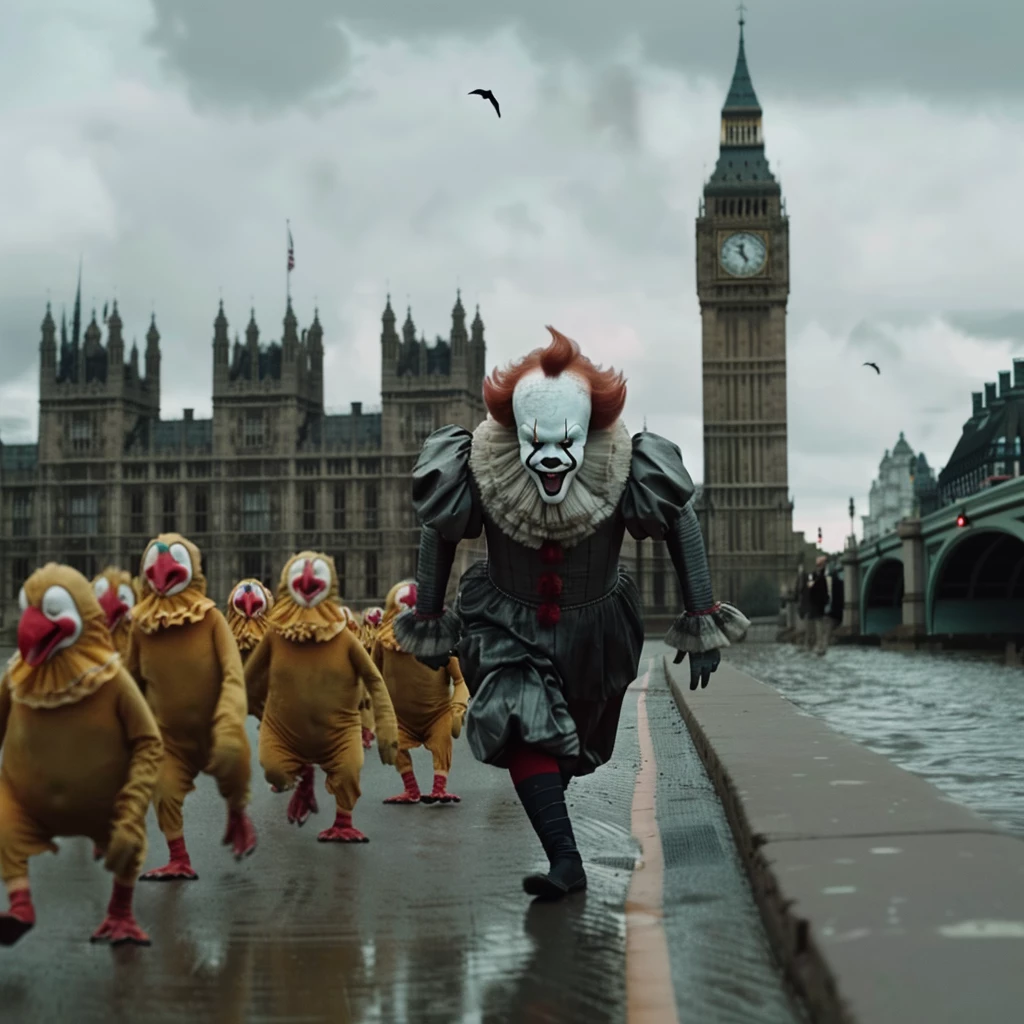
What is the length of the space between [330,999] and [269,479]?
81.6 metres

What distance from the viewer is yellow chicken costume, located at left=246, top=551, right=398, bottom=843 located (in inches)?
282

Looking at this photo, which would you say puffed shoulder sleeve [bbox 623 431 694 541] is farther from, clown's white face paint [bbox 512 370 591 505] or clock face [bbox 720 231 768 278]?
clock face [bbox 720 231 768 278]

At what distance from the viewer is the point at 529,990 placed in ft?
12.5

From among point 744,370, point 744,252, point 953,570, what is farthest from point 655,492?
point 744,252

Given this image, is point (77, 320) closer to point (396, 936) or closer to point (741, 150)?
point (741, 150)

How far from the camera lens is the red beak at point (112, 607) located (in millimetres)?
7461

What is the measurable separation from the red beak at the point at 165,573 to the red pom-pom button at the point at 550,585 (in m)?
1.45

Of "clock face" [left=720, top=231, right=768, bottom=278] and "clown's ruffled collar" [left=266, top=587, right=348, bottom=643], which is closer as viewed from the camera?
"clown's ruffled collar" [left=266, top=587, right=348, bottom=643]

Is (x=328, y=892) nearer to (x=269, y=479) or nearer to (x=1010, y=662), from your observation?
(x=1010, y=662)

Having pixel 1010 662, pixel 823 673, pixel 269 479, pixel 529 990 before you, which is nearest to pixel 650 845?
pixel 529 990

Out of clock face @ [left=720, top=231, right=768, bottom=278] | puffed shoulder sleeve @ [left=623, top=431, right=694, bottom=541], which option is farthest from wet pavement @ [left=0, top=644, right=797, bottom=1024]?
clock face @ [left=720, top=231, right=768, bottom=278]

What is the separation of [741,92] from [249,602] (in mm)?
96102

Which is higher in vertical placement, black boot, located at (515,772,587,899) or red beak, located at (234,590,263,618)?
red beak, located at (234,590,263,618)

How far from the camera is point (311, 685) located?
7199 mm
